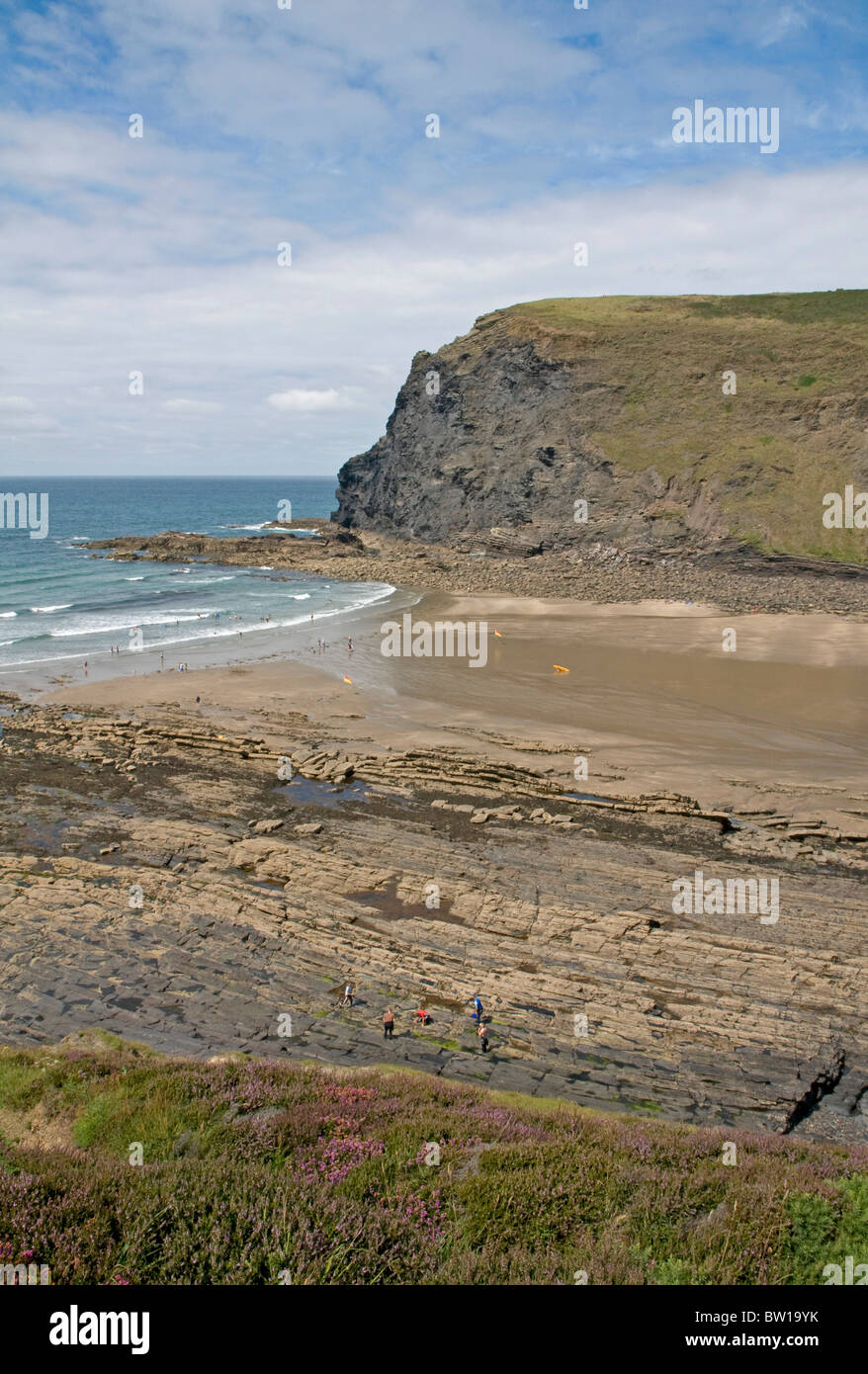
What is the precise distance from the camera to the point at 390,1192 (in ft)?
25.3

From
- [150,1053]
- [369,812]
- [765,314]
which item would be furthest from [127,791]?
[765,314]

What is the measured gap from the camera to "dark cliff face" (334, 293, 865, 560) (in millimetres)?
66562

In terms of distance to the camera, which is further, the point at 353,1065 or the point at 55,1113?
the point at 353,1065

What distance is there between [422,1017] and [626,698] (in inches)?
971

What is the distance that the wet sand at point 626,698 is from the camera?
27.5 metres

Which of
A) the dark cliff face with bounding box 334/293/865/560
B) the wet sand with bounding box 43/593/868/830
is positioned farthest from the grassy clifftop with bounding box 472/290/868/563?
the wet sand with bounding box 43/593/868/830

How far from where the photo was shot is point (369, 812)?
2456cm

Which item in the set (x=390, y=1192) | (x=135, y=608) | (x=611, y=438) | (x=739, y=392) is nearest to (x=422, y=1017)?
(x=390, y=1192)

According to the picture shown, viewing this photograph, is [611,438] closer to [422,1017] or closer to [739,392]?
[739,392]

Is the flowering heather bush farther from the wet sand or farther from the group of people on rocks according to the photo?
the wet sand

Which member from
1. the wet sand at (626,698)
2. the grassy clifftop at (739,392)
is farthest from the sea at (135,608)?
the grassy clifftop at (739,392)

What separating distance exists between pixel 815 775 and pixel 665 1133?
2010cm
